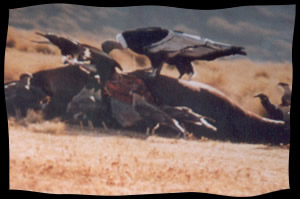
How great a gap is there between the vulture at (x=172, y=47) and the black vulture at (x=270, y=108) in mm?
440

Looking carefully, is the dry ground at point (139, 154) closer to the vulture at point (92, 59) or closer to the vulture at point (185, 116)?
the vulture at point (92, 59)

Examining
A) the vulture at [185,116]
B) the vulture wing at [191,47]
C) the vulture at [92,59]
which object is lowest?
the vulture at [185,116]

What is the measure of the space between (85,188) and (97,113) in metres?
0.65

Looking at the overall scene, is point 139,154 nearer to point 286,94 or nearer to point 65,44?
point 65,44

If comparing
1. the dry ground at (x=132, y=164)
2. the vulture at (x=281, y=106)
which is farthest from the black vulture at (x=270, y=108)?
the dry ground at (x=132, y=164)

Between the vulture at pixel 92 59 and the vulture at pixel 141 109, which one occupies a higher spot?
the vulture at pixel 92 59

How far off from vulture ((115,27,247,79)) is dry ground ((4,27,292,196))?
79 mm

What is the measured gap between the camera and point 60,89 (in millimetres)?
2883

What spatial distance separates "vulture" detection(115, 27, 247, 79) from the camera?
293 cm

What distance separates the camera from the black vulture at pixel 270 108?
2.97m

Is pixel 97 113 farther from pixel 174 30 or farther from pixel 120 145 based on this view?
pixel 174 30

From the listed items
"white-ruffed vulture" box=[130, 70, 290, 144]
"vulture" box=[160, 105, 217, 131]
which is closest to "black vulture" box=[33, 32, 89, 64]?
"white-ruffed vulture" box=[130, 70, 290, 144]

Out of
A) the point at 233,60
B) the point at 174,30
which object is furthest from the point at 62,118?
the point at 233,60

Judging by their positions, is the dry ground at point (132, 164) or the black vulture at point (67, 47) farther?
the black vulture at point (67, 47)
